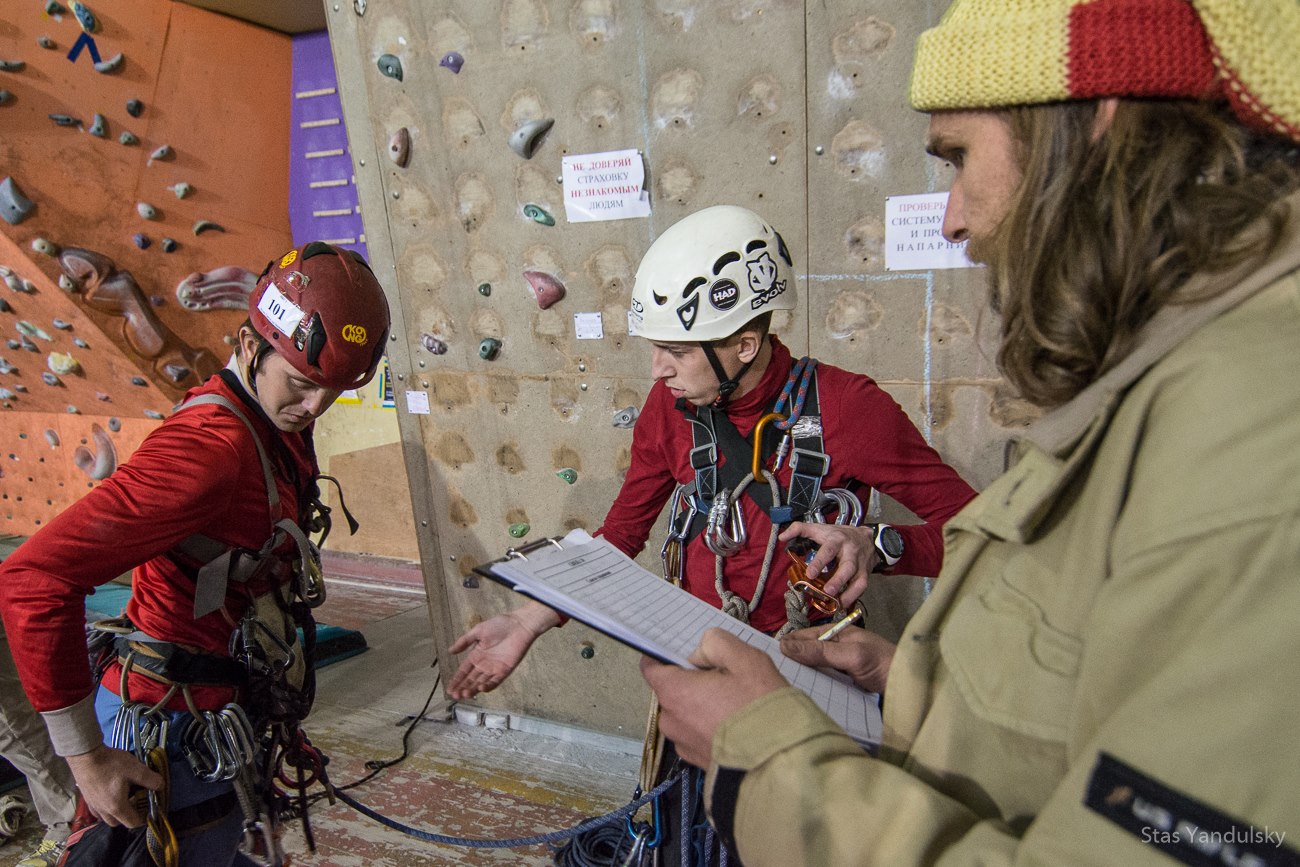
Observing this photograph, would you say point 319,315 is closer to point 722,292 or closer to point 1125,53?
point 722,292

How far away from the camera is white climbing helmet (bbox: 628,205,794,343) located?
1828 mm

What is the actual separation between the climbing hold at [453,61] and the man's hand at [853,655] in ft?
9.18

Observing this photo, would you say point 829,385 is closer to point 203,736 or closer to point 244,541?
point 244,541

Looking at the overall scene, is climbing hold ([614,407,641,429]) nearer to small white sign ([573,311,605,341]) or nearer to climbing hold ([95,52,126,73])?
small white sign ([573,311,605,341])

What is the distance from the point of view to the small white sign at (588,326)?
3027 mm

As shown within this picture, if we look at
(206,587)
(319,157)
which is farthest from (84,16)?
(206,587)

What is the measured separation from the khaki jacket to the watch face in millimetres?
844

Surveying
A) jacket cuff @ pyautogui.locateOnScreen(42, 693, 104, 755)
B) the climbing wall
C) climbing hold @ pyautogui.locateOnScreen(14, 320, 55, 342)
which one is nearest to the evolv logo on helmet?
the climbing wall

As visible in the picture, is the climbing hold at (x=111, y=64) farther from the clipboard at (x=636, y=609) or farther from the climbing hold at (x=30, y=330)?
the clipboard at (x=636, y=609)

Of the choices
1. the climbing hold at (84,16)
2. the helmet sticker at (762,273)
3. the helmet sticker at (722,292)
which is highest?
the climbing hold at (84,16)

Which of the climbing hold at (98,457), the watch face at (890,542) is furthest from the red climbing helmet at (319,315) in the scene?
the climbing hold at (98,457)

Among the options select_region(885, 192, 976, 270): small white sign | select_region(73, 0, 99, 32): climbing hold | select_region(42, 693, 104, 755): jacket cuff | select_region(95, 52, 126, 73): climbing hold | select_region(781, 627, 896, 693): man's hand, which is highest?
select_region(73, 0, 99, 32): climbing hold

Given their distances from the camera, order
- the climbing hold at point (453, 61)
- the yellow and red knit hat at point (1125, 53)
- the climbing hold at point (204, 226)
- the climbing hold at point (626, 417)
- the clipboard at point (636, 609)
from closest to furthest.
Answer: the yellow and red knit hat at point (1125, 53) → the clipboard at point (636, 609) → the climbing hold at point (453, 61) → the climbing hold at point (626, 417) → the climbing hold at point (204, 226)

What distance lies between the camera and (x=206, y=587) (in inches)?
66.7
